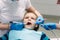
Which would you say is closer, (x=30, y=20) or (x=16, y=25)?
(x=16, y=25)

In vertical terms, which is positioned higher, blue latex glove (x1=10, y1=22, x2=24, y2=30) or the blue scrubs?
blue latex glove (x1=10, y1=22, x2=24, y2=30)

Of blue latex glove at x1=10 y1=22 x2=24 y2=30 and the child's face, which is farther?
the child's face

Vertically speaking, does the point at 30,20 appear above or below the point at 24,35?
above

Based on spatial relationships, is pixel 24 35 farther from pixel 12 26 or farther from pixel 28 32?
pixel 12 26

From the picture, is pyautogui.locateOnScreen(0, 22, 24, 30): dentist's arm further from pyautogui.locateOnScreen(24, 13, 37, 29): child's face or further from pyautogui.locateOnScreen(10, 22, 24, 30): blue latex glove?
pyautogui.locateOnScreen(24, 13, 37, 29): child's face

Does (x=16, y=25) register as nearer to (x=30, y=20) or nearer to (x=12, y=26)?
(x=12, y=26)

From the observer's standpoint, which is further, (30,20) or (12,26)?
(30,20)

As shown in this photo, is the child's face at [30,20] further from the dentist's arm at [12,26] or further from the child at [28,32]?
the dentist's arm at [12,26]

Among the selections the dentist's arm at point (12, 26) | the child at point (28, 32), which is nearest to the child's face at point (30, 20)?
the child at point (28, 32)

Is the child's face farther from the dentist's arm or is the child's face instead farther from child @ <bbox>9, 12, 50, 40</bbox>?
the dentist's arm

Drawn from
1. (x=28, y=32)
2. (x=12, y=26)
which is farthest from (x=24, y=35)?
(x=12, y=26)

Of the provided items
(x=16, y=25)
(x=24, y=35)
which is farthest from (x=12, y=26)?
(x=24, y=35)

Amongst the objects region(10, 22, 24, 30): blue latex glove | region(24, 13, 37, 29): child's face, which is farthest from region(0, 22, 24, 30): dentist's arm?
region(24, 13, 37, 29): child's face

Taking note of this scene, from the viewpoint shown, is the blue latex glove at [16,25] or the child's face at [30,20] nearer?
the blue latex glove at [16,25]
